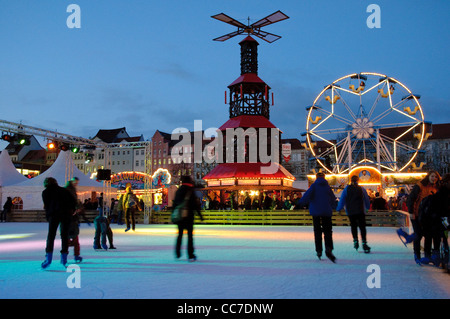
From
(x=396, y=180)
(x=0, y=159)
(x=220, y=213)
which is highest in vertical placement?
(x=0, y=159)

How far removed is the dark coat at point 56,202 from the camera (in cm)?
613

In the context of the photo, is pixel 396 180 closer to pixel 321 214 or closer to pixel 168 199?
pixel 168 199

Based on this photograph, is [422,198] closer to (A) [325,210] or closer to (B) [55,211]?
(A) [325,210]

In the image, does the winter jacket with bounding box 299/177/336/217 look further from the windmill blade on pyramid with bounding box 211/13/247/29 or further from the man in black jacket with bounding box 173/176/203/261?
the windmill blade on pyramid with bounding box 211/13/247/29

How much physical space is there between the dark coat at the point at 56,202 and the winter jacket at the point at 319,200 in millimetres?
3698

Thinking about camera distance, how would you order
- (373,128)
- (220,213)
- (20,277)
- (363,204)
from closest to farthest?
(20,277) → (363,204) → (220,213) → (373,128)

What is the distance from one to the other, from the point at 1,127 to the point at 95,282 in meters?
15.2

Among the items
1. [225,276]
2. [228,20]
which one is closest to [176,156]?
[228,20]

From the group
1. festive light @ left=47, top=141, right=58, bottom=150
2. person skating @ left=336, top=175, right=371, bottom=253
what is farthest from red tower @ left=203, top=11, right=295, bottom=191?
person skating @ left=336, top=175, right=371, bottom=253

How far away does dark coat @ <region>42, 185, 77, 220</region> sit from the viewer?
20.1 ft

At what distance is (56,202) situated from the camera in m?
6.16

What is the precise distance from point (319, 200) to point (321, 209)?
16 centimetres

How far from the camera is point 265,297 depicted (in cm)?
420

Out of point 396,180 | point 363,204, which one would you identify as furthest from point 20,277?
point 396,180
